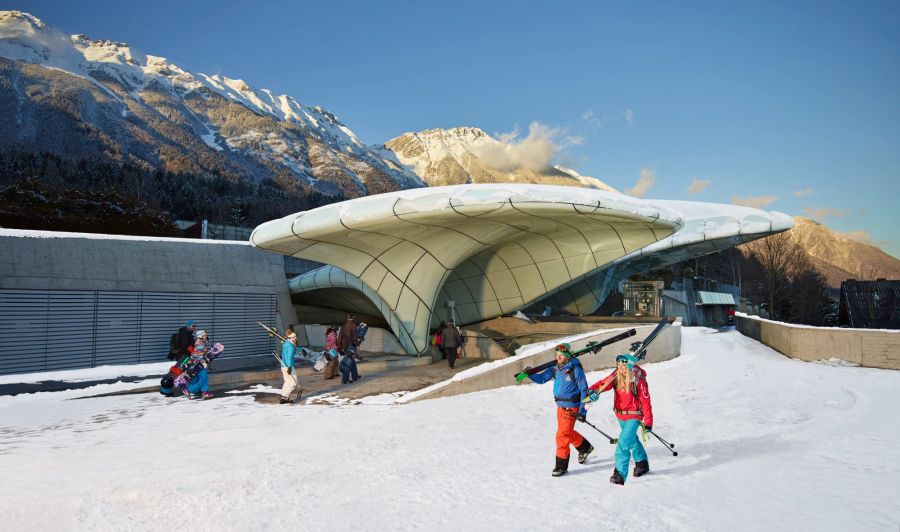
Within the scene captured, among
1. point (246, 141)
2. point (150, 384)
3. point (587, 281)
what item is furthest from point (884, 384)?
point (246, 141)

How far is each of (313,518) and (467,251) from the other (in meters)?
14.1

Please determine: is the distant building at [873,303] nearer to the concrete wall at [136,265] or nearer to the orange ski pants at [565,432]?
the concrete wall at [136,265]

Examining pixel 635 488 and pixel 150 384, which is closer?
pixel 635 488

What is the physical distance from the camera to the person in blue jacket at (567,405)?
5.93 metres

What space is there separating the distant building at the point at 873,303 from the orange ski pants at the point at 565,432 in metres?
40.4

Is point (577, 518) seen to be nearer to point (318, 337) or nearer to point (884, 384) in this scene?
point (884, 384)

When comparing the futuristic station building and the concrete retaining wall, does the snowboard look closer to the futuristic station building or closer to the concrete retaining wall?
the futuristic station building

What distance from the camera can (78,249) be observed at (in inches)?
642

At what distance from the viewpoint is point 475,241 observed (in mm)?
17562

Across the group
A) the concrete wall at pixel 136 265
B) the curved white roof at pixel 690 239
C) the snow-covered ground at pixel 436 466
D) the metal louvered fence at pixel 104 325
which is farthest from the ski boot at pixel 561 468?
the concrete wall at pixel 136 265

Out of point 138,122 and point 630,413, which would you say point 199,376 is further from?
point 138,122

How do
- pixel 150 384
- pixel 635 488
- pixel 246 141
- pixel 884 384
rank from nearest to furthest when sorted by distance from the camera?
pixel 635 488 < pixel 884 384 < pixel 150 384 < pixel 246 141

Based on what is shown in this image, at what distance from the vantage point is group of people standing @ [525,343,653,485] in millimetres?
5668

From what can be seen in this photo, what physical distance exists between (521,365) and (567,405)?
6414 mm
